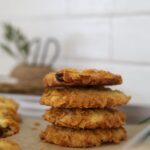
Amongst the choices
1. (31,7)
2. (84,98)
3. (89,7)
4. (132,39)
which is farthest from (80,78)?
(31,7)

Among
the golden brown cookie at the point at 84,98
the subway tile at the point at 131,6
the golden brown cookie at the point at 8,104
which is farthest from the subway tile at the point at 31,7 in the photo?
the golden brown cookie at the point at 84,98

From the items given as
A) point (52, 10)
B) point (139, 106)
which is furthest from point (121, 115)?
point (52, 10)

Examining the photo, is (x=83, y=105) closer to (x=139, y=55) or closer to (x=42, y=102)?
(x=42, y=102)

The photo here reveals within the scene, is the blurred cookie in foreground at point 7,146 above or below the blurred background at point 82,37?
below

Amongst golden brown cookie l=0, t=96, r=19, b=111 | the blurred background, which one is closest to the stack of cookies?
golden brown cookie l=0, t=96, r=19, b=111

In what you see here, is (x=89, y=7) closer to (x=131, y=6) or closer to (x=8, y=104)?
(x=131, y=6)

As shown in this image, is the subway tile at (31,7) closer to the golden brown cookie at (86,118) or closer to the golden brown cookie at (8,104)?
the golden brown cookie at (8,104)
